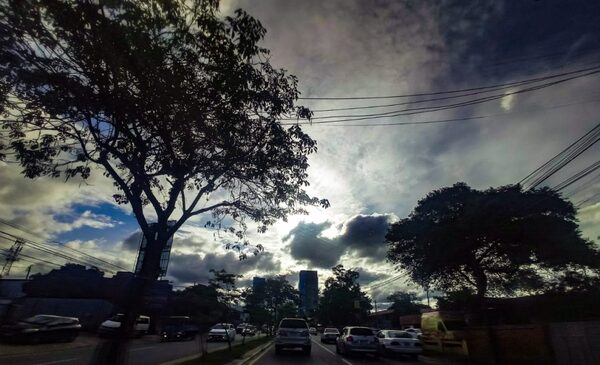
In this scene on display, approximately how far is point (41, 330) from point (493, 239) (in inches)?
1325

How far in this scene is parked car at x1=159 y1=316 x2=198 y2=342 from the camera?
109 ft

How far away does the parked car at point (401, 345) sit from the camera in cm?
1962

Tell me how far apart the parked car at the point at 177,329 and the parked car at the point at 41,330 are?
986 centimetres

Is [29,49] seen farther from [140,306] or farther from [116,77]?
[140,306]

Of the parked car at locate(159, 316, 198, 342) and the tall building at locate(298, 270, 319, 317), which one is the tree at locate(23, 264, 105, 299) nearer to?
the parked car at locate(159, 316, 198, 342)

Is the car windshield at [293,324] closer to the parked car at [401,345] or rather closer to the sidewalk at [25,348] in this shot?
the parked car at [401,345]

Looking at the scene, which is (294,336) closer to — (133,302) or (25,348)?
(25,348)

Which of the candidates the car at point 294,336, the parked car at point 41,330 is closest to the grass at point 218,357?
the car at point 294,336

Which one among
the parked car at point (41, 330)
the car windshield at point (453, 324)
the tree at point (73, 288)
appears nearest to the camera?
the tree at point (73, 288)

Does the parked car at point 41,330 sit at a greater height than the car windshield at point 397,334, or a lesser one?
lesser

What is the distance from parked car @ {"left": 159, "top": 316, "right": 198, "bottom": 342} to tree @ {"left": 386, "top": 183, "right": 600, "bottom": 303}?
21.7 meters

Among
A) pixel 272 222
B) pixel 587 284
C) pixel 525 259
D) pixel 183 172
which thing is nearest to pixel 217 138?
pixel 183 172

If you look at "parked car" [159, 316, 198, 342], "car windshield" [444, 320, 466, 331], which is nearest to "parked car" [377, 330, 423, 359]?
"car windshield" [444, 320, 466, 331]

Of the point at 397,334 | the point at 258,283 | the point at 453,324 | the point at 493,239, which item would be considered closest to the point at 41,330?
the point at 397,334
